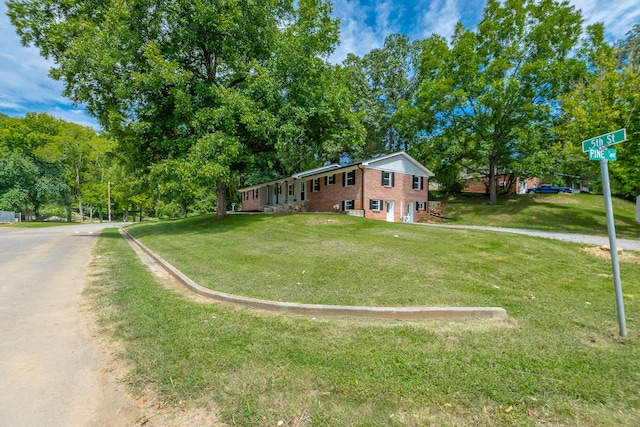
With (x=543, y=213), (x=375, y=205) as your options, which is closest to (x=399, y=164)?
(x=375, y=205)

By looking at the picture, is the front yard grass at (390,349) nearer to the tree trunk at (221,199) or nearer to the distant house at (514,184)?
the tree trunk at (221,199)

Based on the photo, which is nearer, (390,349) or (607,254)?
(390,349)

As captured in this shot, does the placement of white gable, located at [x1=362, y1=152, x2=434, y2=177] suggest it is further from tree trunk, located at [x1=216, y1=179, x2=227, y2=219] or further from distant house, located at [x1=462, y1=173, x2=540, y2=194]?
distant house, located at [x1=462, y1=173, x2=540, y2=194]

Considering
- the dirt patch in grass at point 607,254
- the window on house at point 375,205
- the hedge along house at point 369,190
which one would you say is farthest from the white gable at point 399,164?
the dirt patch in grass at point 607,254

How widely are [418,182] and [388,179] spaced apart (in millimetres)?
4294

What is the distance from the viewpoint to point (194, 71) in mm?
18016

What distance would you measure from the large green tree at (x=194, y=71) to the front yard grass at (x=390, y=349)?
9.73m

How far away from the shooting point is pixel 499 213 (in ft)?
86.3

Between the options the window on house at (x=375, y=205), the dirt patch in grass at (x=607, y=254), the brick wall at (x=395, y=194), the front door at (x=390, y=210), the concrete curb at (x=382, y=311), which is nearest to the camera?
the concrete curb at (x=382, y=311)

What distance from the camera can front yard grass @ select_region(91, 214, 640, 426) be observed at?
2559 millimetres

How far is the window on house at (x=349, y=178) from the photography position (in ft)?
77.9

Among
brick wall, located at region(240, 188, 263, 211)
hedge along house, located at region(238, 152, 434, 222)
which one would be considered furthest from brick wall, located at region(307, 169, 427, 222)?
brick wall, located at region(240, 188, 263, 211)

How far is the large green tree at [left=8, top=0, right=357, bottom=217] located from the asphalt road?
8.40m

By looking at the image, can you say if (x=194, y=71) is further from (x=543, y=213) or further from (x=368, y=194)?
(x=543, y=213)
